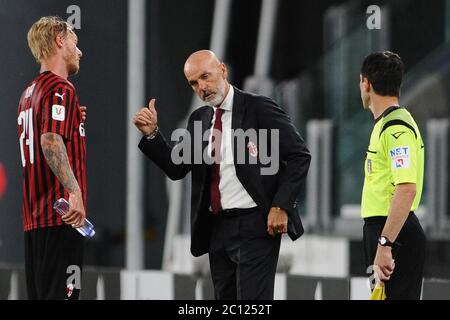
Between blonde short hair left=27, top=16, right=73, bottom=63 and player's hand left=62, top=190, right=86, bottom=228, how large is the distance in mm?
604

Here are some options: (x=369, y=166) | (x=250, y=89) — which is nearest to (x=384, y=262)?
(x=369, y=166)

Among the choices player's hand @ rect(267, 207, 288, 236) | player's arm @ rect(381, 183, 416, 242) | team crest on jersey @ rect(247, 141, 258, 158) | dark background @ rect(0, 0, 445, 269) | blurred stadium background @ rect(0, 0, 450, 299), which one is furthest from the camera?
blurred stadium background @ rect(0, 0, 450, 299)

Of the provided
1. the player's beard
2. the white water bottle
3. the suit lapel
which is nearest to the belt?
the suit lapel

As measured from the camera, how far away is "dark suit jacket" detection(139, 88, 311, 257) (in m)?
5.40

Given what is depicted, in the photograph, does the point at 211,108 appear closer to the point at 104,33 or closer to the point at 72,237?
the point at 72,237

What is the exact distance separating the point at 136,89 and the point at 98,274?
1.22 m

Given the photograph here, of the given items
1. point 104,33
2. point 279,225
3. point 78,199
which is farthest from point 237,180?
point 104,33

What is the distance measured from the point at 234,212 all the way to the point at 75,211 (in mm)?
651

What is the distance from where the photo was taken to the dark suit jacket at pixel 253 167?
213 inches

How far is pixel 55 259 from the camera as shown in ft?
17.5

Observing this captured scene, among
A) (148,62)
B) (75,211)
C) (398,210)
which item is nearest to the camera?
(398,210)

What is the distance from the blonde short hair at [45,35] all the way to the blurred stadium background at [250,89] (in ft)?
6.98

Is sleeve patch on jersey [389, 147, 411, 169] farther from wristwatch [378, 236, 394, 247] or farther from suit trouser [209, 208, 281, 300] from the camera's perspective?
suit trouser [209, 208, 281, 300]

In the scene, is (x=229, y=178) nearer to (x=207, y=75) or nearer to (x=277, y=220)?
(x=277, y=220)
